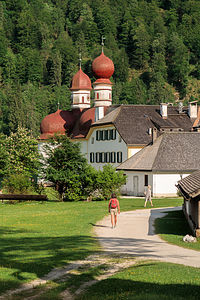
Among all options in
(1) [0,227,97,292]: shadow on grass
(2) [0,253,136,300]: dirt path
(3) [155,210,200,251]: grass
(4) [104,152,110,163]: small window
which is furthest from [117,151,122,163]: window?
(2) [0,253,136,300]: dirt path

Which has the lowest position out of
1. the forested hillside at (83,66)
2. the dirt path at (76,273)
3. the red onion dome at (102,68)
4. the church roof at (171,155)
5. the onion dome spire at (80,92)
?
the dirt path at (76,273)

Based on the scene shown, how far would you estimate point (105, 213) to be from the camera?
117 ft

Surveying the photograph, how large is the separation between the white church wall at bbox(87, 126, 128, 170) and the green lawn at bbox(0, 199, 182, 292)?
104 feet

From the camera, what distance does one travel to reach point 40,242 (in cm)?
2248

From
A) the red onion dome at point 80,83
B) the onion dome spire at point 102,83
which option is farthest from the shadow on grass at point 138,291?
the red onion dome at point 80,83

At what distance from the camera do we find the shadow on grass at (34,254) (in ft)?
53.2

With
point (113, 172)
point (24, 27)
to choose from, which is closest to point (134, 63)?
point (24, 27)

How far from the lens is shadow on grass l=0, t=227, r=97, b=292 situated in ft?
53.2

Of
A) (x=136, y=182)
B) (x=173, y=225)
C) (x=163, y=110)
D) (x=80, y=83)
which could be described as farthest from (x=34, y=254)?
(x=80, y=83)

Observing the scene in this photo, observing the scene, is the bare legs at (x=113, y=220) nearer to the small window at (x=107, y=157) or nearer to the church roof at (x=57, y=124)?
the small window at (x=107, y=157)

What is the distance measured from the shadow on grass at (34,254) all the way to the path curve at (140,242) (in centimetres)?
97

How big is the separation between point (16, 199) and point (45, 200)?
2.47 m

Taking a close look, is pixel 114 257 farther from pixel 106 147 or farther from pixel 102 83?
pixel 102 83

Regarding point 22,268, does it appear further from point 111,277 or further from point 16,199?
point 16,199
